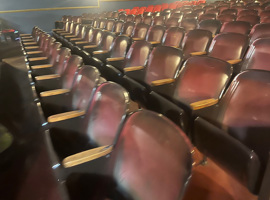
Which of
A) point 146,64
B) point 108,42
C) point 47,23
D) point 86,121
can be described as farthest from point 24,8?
point 86,121

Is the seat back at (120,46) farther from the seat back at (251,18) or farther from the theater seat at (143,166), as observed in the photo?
the seat back at (251,18)

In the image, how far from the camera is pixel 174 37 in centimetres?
192

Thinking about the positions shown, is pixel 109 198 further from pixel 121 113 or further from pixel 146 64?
pixel 146 64

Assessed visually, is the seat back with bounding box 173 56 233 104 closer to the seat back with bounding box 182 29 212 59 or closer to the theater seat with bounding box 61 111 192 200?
the theater seat with bounding box 61 111 192 200

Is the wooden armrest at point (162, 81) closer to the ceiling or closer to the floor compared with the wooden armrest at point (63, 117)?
closer to the ceiling

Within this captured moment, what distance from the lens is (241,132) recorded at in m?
0.80

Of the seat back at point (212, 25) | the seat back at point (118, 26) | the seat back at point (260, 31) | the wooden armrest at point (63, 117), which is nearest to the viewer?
the wooden armrest at point (63, 117)

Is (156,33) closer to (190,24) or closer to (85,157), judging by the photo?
(190,24)

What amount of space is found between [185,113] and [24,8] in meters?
5.78

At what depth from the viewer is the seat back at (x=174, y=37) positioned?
1880 mm

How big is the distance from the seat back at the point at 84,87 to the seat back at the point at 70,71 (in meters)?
0.12

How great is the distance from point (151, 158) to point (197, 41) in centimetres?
141

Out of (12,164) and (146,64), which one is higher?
(146,64)

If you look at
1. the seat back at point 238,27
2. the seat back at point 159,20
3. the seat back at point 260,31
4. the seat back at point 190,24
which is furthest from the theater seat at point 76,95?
the seat back at point 159,20
